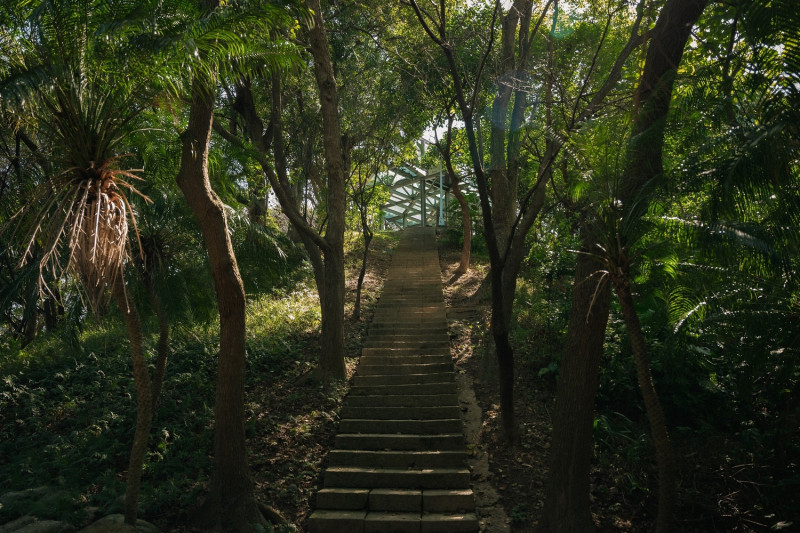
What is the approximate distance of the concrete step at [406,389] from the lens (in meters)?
10.1

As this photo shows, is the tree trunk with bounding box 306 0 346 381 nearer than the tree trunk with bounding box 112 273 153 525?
No

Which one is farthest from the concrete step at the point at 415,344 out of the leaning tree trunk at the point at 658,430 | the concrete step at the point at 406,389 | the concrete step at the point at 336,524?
the leaning tree trunk at the point at 658,430

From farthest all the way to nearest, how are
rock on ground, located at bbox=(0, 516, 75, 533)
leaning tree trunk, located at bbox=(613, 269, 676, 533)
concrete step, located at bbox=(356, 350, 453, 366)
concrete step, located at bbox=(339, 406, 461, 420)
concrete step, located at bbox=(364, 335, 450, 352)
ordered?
concrete step, located at bbox=(364, 335, 450, 352) < concrete step, located at bbox=(356, 350, 453, 366) < concrete step, located at bbox=(339, 406, 461, 420) < rock on ground, located at bbox=(0, 516, 75, 533) < leaning tree trunk, located at bbox=(613, 269, 676, 533)

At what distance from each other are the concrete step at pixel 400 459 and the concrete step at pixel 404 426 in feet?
1.92

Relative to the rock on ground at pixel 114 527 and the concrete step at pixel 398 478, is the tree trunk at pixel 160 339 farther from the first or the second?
the concrete step at pixel 398 478

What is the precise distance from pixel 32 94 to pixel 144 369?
2.86 metres

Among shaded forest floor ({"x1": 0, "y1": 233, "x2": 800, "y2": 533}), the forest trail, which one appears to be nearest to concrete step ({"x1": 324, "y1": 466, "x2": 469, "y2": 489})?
the forest trail

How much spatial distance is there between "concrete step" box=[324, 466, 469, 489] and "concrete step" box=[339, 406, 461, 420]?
1.37 m

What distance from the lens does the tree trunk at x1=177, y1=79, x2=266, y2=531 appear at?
6617 millimetres

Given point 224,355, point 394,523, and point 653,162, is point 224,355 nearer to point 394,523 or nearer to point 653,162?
point 394,523

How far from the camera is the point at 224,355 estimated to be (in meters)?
6.75

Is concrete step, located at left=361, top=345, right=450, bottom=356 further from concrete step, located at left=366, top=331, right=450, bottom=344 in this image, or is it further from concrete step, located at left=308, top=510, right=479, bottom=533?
concrete step, located at left=308, top=510, right=479, bottom=533

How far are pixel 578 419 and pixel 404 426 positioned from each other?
11.6 ft

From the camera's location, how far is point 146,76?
579cm
